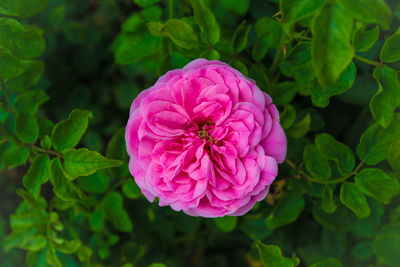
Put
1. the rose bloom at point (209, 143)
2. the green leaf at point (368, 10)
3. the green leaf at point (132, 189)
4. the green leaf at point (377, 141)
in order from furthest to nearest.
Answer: the green leaf at point (132, 189) < the green leaf at point (377, 141) < the rose bloom at point (209, 143) < the green leaf at point (368, 10)

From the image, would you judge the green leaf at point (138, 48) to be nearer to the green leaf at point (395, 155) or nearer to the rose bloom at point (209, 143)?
the rose bloom at point (209, 143)

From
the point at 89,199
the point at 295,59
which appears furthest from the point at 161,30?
the point at 89,199

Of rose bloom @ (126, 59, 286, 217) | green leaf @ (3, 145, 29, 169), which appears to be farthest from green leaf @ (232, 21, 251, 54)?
green leaf @ (3, 145, 29, 169)

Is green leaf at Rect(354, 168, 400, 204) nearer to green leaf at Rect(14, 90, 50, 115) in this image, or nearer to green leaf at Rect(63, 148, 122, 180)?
green leaf at Rect(63, 148, 122, 180)

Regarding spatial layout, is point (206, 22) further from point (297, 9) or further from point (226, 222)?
point (226, 222)

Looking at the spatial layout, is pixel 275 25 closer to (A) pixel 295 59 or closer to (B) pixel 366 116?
(A) pixel 295 59

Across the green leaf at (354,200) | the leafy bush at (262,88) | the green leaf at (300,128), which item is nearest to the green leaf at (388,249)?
the leafy bush at (262,88)

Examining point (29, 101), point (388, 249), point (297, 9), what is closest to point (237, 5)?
point (297, 9)

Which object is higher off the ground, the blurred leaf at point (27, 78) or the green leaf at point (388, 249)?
the blurred leaf at point (27, 78)
